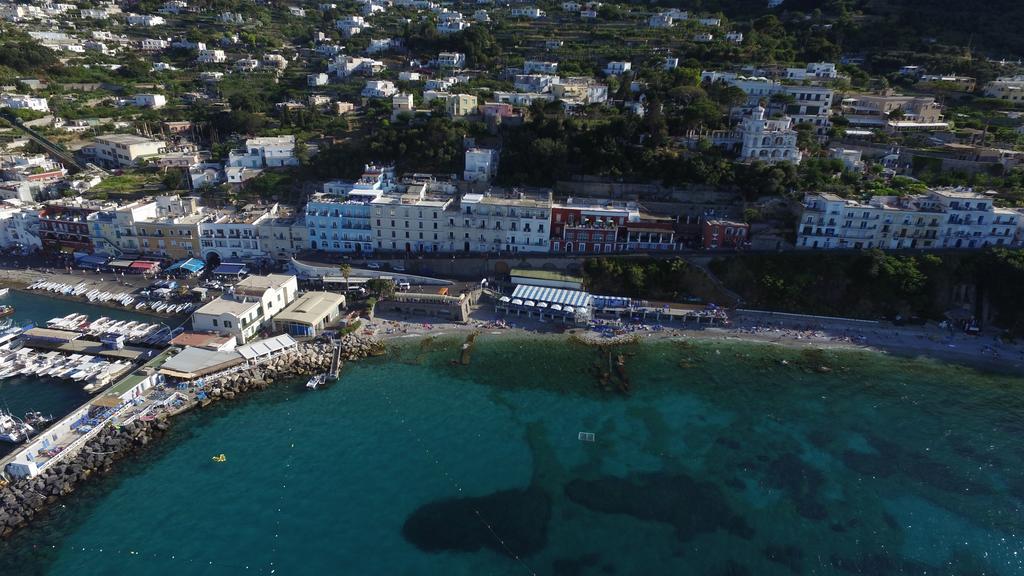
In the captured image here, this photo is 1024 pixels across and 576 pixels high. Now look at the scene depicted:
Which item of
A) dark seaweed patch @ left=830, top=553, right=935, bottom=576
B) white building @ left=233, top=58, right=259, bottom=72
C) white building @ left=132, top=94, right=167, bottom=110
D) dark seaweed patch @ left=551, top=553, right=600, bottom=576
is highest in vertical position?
white building @ left=233, top=58, right=259, bottom=72

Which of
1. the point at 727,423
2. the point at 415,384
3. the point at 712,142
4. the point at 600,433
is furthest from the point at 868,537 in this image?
the point at 712,142

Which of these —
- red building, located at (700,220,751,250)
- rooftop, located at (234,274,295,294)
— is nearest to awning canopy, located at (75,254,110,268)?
rooftop, located at (234,274,295,294)

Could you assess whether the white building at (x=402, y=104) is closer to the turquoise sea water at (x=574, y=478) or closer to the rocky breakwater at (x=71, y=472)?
the turquoise sea water at (x=574, y=478)

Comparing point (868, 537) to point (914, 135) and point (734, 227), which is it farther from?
point (914, 135)

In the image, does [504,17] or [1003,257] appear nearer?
[1003,257]

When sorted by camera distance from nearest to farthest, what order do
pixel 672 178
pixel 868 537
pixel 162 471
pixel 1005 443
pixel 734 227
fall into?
pixel 868 537 < pixel 162 471 < pixel 1005 443 < pixel 734 227 < pixel 672 178

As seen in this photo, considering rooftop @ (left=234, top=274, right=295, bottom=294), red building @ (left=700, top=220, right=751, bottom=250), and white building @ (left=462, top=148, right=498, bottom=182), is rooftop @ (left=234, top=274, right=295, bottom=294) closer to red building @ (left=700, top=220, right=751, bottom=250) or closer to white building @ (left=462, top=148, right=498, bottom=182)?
white building @ (left=462, top=148, right=498, bottom=182)

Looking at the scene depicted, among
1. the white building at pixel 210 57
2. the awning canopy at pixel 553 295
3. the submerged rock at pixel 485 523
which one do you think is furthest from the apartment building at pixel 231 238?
the white building at pixel 210 57
